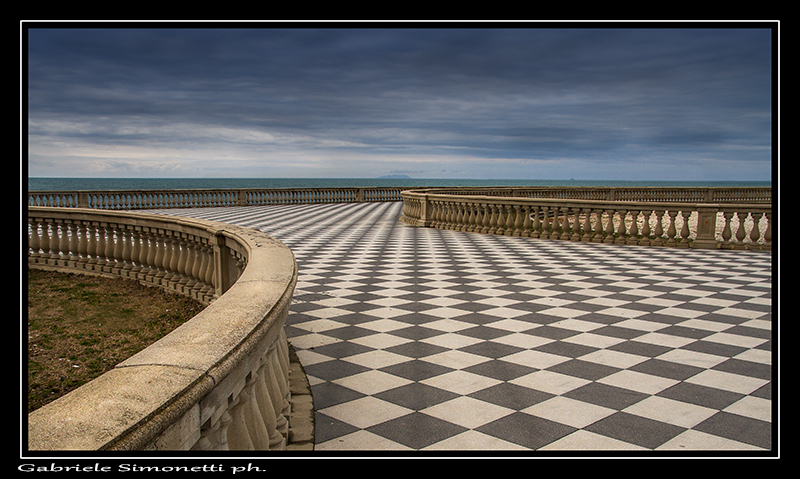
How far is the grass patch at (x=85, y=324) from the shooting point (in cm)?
554

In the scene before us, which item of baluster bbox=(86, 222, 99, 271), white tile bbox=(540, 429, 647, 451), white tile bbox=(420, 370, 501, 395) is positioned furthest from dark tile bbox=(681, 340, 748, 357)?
baluster bbox=(86, 222, 99, 271)

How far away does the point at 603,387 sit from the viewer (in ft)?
13.7

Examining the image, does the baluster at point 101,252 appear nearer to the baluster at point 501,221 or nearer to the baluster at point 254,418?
the baluster at point 254,418

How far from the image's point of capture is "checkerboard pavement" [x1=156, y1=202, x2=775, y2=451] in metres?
3.43

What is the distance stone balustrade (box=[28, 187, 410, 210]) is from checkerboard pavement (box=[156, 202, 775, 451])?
17094mm

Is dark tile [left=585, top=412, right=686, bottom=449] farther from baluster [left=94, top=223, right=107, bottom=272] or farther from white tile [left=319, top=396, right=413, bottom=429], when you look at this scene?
baluster [left=94, top=223, right=107, bottom=272]

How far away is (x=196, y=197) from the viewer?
28.4m

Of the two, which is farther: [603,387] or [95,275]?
[95,275]

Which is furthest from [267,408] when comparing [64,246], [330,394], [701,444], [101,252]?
[64,246]

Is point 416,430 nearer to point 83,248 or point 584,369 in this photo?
point 584,369

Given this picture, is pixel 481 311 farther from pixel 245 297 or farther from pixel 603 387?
pixel 245 297

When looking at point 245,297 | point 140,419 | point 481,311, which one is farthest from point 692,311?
point 140,419
